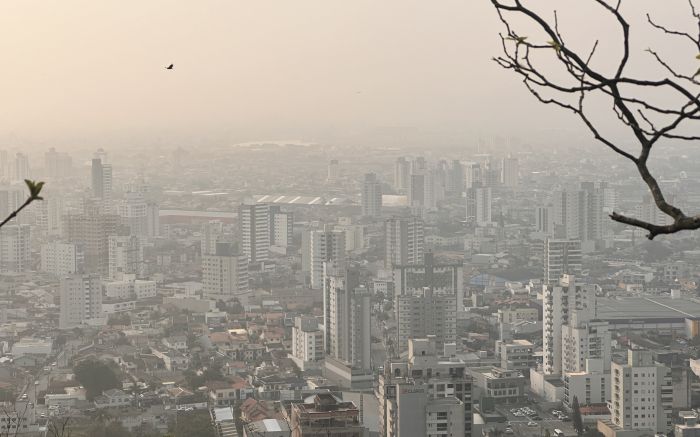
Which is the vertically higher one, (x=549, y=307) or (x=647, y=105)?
(x=647, y=105)

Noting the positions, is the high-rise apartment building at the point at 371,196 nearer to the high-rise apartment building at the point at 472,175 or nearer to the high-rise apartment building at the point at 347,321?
the high-rise apartment building at the point at 472,175

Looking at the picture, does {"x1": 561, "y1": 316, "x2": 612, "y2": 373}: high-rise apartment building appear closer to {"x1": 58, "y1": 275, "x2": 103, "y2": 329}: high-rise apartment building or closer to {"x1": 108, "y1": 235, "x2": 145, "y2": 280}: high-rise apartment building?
{"x1": 58, "y1": 275, "x2": 103, "y2": 329}: high-rise apartment building

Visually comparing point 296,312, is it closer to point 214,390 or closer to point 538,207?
point 214,390

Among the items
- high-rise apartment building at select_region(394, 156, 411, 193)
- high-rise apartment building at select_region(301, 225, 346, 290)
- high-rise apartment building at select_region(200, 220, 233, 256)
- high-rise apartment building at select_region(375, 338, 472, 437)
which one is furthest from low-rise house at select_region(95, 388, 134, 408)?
high-rise apartment building at select_region(394, 156, 411, 193)

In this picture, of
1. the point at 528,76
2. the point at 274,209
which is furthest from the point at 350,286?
the point at 528,76

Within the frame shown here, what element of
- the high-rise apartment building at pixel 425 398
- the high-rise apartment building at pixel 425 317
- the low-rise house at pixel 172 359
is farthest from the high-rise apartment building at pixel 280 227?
the high-rise apartment building at pixel 425 398

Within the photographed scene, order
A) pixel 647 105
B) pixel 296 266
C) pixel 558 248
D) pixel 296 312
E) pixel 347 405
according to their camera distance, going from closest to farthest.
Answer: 1. pixel 647 105
2. pixel 347 405
3. pixel 296 312
4. pixel 558 248
5. pixel 296 266

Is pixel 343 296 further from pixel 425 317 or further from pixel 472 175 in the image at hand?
pixel 472 175
